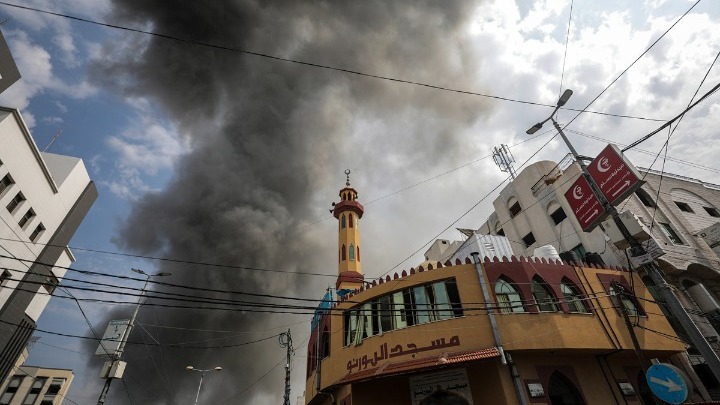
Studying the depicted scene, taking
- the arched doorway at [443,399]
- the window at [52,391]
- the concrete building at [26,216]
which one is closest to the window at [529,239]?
the arched doorway at [443,399]

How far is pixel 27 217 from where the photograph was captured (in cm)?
2833

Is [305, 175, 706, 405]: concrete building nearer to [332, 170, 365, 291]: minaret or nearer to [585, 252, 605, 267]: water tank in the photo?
[585, 252, 605, 267]: water tank

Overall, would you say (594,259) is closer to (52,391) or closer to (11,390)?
(11,390)

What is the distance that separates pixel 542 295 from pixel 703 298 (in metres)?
9.55

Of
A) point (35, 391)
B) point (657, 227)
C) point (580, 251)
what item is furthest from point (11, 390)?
point (657, 227)

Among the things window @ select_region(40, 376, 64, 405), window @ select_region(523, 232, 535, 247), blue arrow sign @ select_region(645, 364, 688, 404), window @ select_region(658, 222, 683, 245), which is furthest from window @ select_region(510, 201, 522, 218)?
window @ select_region(40, 376, 64, 405)

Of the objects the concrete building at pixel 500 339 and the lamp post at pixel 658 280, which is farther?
the concrete building at pixel 500 339

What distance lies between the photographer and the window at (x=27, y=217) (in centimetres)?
2757

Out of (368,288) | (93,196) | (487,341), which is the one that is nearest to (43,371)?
(93,196)

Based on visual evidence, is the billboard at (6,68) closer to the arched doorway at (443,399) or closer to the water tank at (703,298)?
the arched doorway at (443,399)

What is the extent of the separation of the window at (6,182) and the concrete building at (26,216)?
5 centimetres

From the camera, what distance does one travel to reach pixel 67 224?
112 ft

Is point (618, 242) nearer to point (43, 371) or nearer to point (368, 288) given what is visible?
point (368, 288)

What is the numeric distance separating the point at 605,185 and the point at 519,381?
26.5 feet
